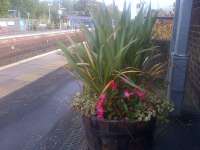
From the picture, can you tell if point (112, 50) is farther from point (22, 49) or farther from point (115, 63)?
point (22, 49)

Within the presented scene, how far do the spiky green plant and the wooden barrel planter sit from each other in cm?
42

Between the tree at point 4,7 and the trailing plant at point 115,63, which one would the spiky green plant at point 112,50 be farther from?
the tree at point 4,7

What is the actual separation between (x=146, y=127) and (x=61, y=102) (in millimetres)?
3587

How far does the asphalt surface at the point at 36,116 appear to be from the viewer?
4.95 metres

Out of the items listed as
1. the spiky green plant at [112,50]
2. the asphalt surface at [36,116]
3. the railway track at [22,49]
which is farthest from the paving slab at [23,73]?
the spiky green plant at [112,50]

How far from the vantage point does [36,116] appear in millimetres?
6105

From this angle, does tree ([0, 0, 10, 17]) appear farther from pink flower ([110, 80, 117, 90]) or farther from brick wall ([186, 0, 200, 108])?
pink flower ([110, 80, 117, 90])

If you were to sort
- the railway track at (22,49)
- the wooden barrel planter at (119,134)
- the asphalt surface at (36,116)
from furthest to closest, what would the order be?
the railway track at (22,49)
the asphalt surface at (36,116)
the wooden barrel planter at (119,134)

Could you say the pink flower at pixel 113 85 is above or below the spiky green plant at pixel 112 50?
below

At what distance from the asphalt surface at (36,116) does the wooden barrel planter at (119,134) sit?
3.66 ft

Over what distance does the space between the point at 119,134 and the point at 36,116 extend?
2830mm

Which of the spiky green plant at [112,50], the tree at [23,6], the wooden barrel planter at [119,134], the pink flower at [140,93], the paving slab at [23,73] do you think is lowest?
the tree at [23,6]

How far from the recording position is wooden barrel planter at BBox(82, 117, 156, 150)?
139 inches

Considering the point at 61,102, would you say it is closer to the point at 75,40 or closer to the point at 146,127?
the point at 75,40
